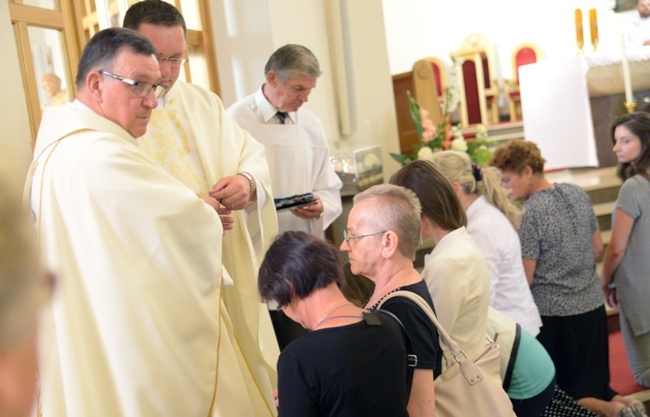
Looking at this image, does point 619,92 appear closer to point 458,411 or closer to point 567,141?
point 567,141

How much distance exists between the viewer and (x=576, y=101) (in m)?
8.60

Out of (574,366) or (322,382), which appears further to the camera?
(574,366)

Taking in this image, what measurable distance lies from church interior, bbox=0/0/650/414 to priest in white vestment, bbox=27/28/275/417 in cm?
21

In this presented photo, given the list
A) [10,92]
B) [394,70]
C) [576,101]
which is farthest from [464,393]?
[394,70]

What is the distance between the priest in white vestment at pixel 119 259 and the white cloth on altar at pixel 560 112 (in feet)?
22.1

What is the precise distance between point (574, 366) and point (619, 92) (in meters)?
4.96

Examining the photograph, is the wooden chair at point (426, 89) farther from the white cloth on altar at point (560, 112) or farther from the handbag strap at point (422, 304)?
the handbag strap at point (422, 304)

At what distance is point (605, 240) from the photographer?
681 cm

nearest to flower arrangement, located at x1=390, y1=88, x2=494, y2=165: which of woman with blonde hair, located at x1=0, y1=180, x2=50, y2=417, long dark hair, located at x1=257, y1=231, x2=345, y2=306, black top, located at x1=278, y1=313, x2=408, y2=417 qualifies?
long dark hair, located at x1=257, y1=231, x2=345, y2=306

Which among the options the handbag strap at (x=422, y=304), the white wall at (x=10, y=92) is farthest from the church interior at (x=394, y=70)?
the handbag strap at (x=422, y=304)

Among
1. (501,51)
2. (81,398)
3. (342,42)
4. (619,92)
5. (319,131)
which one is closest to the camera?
(81,398)

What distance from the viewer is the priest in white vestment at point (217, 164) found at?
306 centimetres

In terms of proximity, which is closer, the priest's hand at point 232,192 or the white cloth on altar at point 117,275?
the white cloth on altar at point 117,275

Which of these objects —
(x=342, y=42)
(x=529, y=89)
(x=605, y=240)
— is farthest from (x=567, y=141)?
(x=342, y=42)
